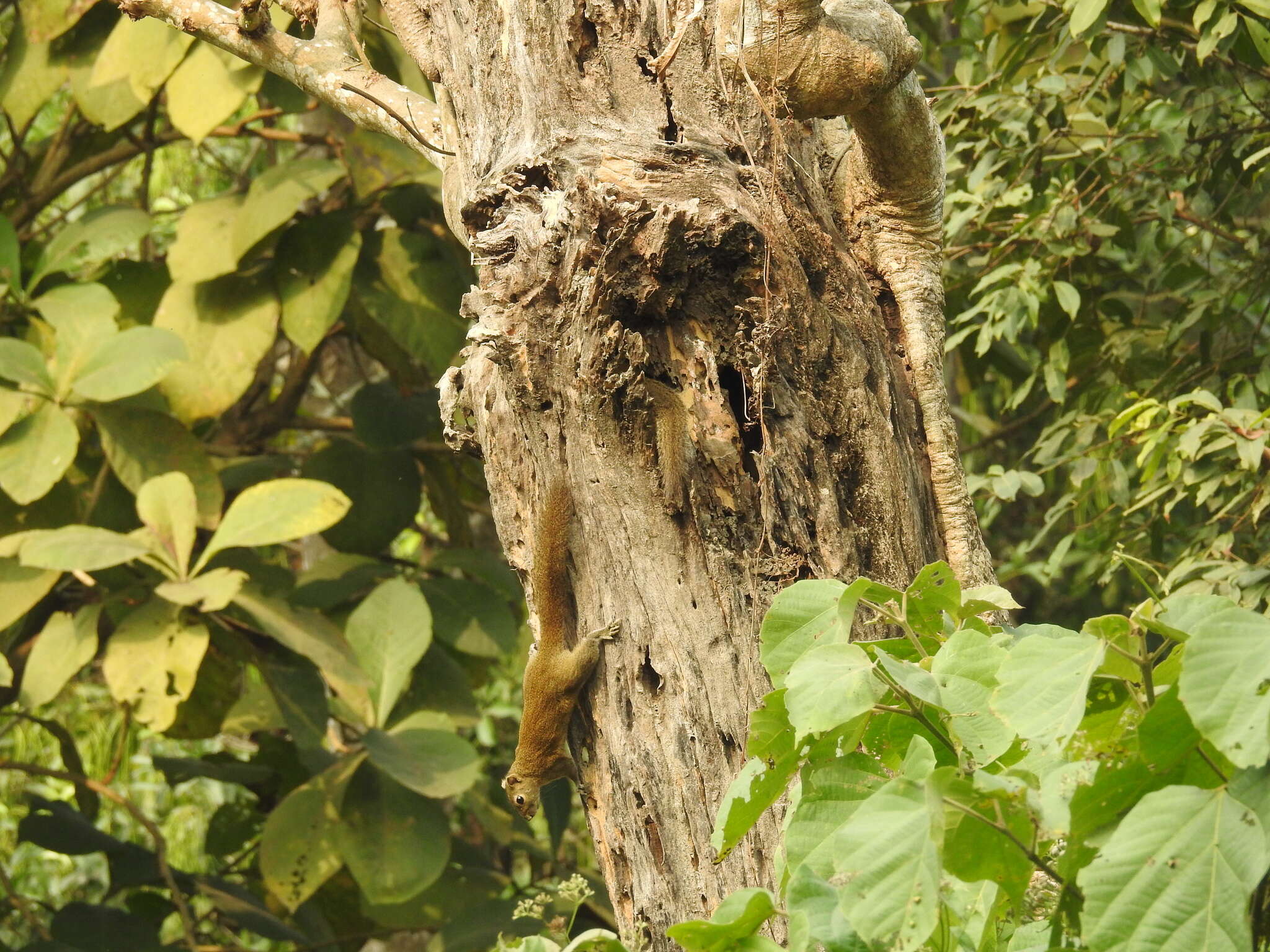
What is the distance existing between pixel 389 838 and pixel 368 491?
3.77ft

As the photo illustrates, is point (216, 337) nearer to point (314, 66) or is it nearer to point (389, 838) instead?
point (314, 66)

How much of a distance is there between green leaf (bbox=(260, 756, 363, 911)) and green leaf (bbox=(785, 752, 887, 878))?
8.19 ft

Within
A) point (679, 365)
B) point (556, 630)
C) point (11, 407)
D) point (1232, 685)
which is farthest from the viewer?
point (11, 407)

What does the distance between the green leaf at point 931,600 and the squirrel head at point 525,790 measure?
1.81m

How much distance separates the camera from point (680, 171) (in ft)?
4.78

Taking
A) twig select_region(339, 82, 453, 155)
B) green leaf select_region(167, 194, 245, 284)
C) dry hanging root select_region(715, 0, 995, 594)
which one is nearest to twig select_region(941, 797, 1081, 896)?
dry hanging root select_region(715, 0, 995, 594)

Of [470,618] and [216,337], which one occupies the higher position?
[216,337]

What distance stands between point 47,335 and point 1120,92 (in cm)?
312

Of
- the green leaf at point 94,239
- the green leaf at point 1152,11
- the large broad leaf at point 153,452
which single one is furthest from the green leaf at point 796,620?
the green leaf at point 94,239

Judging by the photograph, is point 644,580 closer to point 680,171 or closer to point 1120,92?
point 680,171

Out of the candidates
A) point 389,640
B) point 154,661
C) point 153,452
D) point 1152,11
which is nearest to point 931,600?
point 1152,11

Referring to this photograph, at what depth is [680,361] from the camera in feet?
4.84

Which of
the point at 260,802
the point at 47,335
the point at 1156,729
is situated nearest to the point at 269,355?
the point at 47,335

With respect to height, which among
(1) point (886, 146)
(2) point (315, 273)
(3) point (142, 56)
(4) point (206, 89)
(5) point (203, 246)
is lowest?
(1) point (886, 146)
